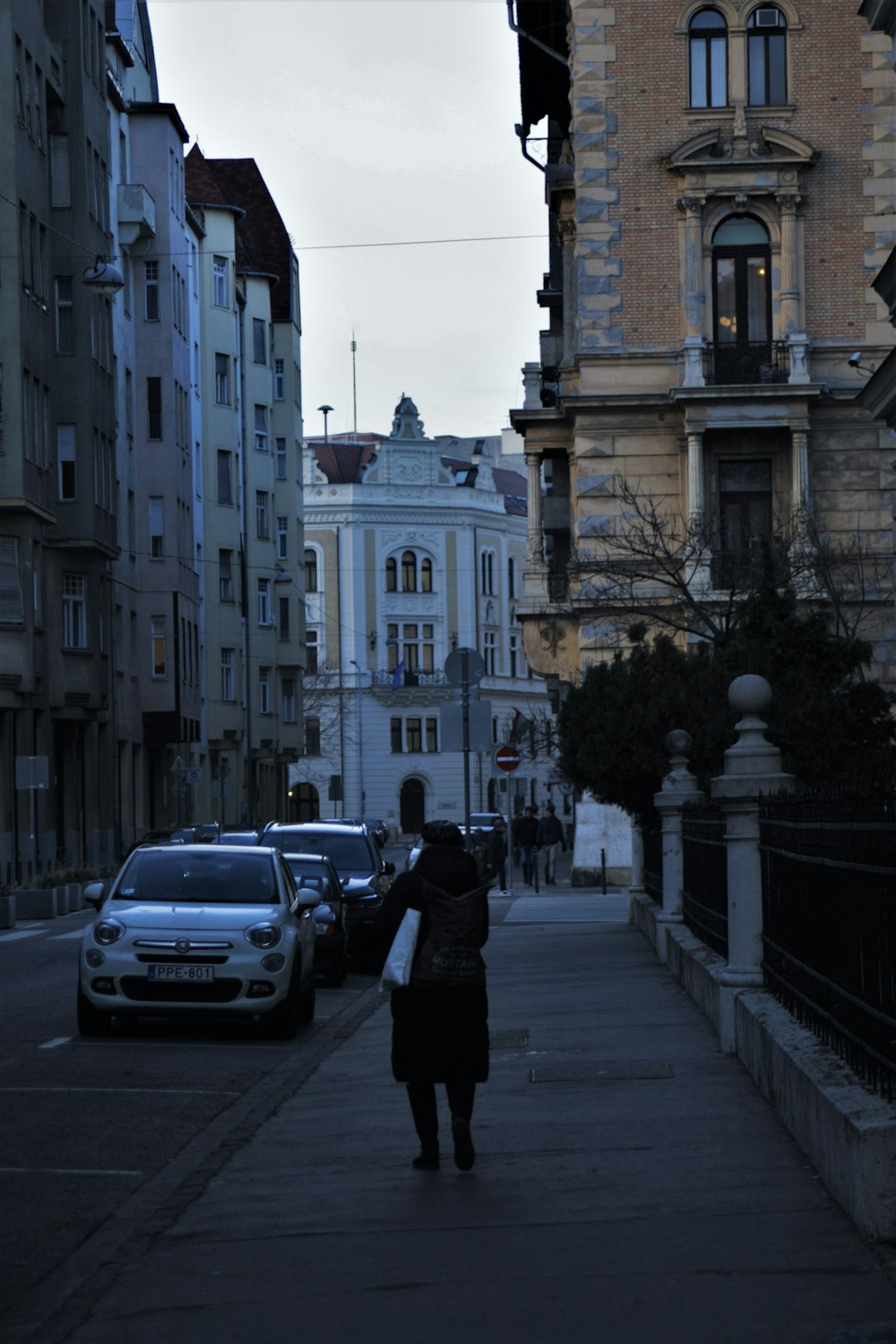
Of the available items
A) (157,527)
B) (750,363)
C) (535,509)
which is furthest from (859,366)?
Result: (157,527)

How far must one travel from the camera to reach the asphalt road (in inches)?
371

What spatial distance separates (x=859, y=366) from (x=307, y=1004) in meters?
25.2

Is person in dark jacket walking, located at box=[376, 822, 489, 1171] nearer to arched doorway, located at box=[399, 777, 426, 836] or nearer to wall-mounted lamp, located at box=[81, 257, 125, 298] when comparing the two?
wall-mounted lamp, located at box=[81, 257, 125, 298]

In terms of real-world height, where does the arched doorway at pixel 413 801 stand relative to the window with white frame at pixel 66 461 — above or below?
below

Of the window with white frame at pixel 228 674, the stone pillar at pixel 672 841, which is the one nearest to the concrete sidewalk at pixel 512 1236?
the stone pillar at pixel 672 841

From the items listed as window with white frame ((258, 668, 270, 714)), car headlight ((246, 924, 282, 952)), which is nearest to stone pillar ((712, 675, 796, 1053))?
car headlight ((246, 924, 282, 952))

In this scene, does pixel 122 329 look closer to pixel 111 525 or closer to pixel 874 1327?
pixel 111 525

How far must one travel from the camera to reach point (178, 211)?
72.8 metres

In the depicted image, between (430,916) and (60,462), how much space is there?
4474 cm

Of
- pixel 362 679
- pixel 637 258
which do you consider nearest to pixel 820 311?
pixel 637 258

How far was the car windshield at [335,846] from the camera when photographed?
2748 cm

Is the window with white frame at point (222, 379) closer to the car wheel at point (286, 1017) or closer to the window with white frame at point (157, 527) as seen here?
the window with white frame at point (157, 527)

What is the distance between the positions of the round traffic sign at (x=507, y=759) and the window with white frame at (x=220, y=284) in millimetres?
38912

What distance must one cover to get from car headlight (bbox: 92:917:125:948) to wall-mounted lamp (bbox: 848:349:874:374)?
26.1m
